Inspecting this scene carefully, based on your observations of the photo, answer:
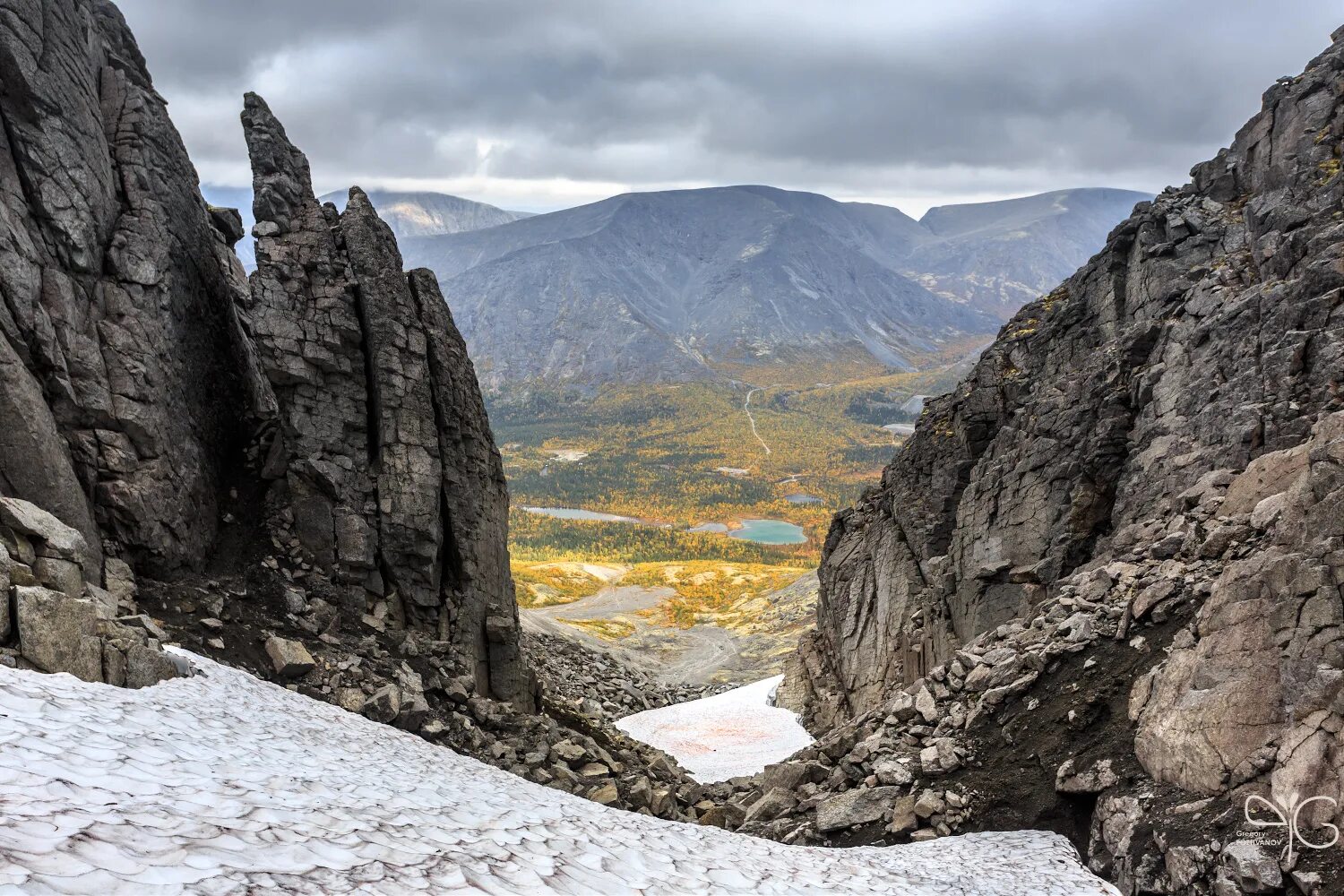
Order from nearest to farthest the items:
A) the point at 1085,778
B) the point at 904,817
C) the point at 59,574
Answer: the point at 59,574 < the point at 1085,778 < the point at 904,817

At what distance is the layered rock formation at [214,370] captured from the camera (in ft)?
66.6

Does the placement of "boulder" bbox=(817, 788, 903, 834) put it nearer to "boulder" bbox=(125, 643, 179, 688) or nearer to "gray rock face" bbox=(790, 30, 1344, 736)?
"gray rock face" bbox=(790, 30, 1344, 736)

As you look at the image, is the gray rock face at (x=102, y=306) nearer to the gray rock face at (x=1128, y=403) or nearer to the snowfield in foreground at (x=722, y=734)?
the snowfield in foreground at (x=722, y=734)

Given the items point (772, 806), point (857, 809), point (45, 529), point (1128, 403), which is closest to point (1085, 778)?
point (857, 809)

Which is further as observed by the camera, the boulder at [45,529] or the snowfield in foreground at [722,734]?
the snowfield in foreground at [722,734]

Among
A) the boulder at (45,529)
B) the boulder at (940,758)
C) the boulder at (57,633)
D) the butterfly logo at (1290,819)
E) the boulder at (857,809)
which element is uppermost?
the boulder at (45,529)

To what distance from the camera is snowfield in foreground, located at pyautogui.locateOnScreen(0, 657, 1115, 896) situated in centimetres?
745

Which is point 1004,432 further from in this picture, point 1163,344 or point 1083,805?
point 1083,805

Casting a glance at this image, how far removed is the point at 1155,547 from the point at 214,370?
2853cm

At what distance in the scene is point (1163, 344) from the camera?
26.0 meters

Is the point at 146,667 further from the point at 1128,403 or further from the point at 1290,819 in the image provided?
the point at 1128,403

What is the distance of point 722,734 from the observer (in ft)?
132

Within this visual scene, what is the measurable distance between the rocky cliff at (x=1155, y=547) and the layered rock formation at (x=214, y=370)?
1529 centimetres

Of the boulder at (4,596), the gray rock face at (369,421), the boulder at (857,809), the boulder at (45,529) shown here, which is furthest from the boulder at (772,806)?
the boulder at (45,529)
